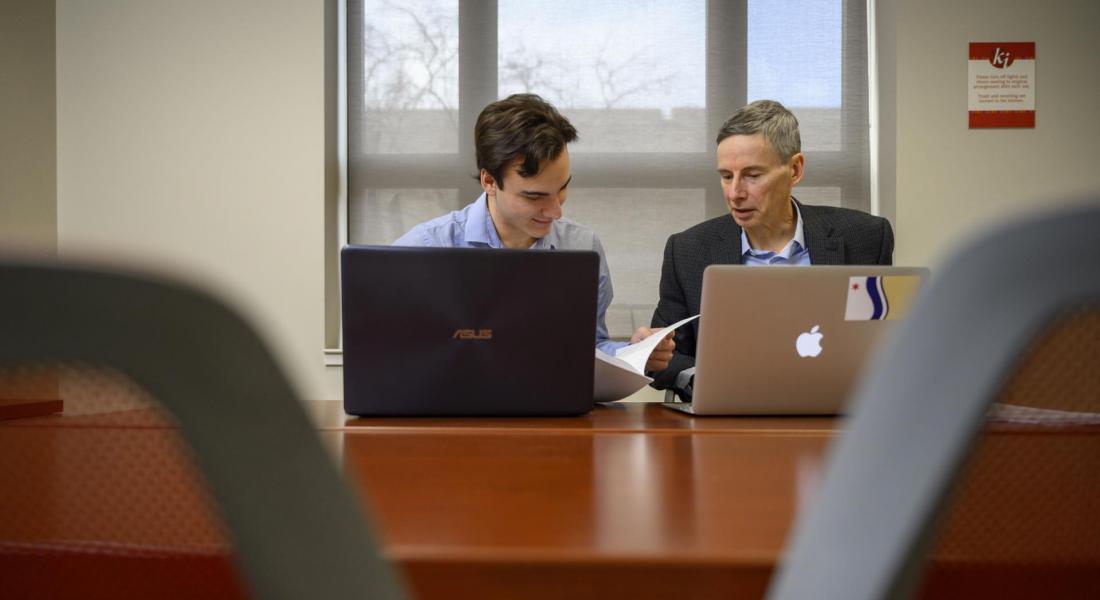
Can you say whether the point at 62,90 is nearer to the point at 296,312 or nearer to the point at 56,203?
the point at 56,203

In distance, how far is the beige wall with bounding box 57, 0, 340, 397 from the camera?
11.0 ft

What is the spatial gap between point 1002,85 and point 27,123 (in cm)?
364

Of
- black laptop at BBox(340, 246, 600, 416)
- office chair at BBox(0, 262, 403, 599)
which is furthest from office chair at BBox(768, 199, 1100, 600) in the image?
black laptop at BBox(340, 246, 600, 416)

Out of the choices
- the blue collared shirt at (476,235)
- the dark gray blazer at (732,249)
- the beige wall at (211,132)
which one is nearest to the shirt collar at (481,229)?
the blue collared shirt at (476,235)

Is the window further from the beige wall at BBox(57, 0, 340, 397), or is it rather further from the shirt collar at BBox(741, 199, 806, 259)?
the shirt collar at BBox(741, 199, 806, 259)

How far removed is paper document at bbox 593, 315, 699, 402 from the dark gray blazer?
0.76 meters

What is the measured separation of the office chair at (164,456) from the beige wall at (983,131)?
3393 mm

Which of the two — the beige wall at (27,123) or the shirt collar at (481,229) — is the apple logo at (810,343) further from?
the beige wall at (27,123)

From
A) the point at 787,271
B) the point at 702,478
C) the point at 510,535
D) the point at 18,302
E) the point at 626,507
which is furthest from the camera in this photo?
the point at 787,271

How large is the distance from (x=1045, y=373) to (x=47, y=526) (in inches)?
16.1

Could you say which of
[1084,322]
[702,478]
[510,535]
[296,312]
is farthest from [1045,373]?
[296,312]

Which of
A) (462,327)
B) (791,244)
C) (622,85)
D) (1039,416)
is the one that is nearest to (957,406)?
(1039,416)

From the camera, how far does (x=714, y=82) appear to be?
137 inches

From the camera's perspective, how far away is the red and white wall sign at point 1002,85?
3312 mm
